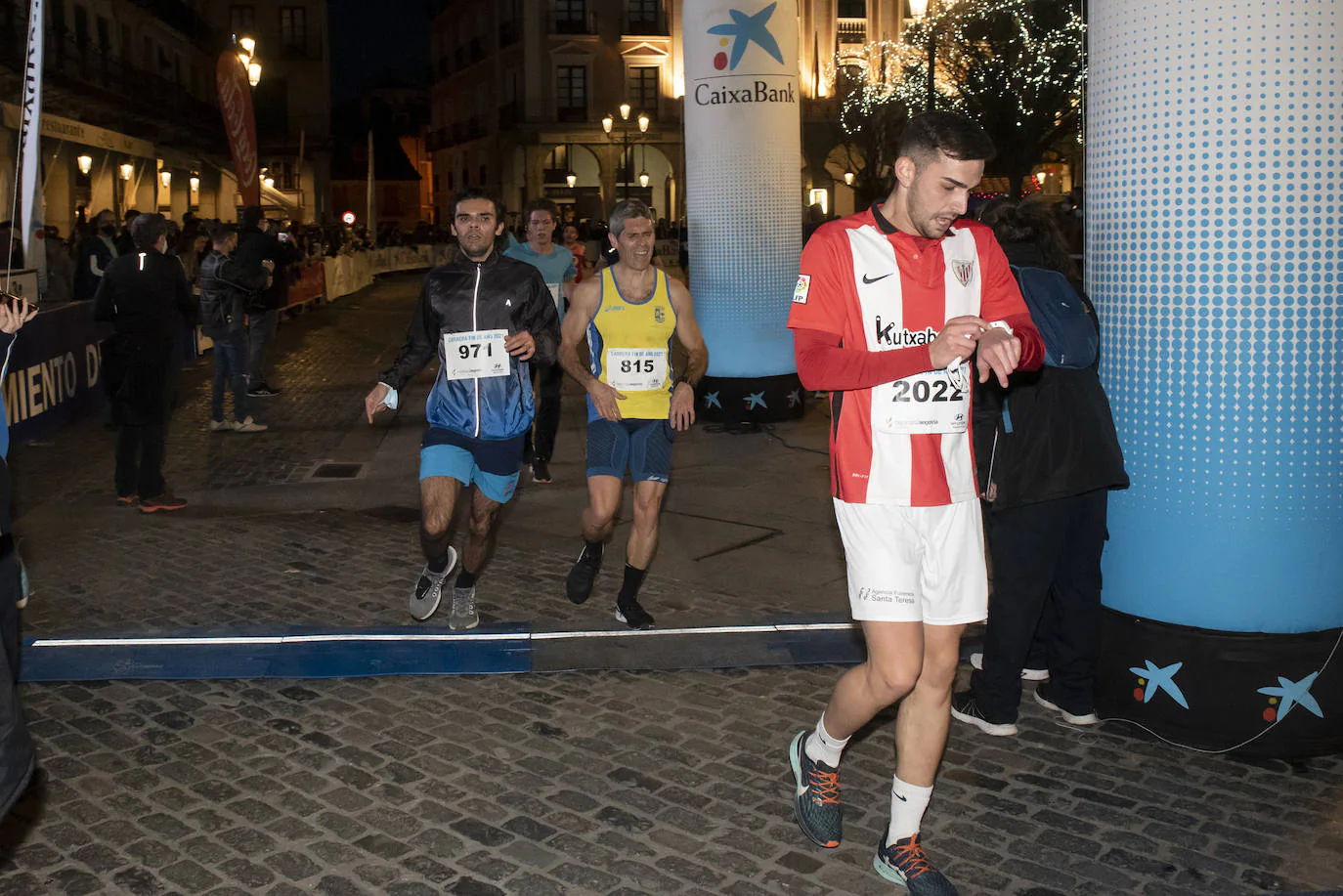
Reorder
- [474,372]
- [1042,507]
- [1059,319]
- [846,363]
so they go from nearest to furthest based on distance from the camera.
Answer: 1. [846,363]
2. [1059,319]
3. [1042,507]
4. [474,372]

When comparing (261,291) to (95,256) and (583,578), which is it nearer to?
(95,256)

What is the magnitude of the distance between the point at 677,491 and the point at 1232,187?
18.9ft

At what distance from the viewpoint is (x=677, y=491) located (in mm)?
10078

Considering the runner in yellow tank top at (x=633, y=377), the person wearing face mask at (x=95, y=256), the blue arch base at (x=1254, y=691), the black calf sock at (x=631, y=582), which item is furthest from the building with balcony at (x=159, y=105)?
the blue arch base at (x=1254, y=691)

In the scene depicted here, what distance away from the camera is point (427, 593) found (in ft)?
21.9

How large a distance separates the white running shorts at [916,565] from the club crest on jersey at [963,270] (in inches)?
24.1

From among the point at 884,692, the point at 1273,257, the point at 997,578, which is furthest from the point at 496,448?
the point at 1273,257

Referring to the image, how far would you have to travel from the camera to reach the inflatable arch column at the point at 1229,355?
4.68m

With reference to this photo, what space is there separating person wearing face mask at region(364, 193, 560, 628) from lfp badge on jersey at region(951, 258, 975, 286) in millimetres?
2838

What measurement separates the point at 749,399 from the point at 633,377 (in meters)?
6.69

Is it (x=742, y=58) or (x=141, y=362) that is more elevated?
(x=742, y=58)

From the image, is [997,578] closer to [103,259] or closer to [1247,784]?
[1247,784]

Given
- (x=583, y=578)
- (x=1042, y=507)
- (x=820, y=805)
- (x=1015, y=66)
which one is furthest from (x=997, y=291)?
(x=1015, y=66)

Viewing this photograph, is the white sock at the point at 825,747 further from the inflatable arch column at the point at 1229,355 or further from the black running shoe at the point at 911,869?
the inflatable arch column at the point at 1229,355
